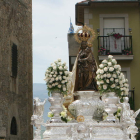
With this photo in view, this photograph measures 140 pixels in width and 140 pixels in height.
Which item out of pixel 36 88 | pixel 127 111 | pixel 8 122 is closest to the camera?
pixel 127 111

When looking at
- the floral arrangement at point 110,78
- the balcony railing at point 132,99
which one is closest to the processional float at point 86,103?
the floral arrangement at point 110,78

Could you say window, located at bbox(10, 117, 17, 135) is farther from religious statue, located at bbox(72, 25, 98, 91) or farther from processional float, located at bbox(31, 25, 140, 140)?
religious statue, located at bbox(72, 25, 98, 91)

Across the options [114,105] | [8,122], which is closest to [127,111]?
[114,105]

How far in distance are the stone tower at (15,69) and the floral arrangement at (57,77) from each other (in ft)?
28.5

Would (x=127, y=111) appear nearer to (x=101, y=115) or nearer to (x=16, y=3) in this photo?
(x=101, y=115)

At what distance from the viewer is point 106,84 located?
14938 mm

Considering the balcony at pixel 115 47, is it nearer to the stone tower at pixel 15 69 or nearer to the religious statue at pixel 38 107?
the stone tower at pixel 15 69

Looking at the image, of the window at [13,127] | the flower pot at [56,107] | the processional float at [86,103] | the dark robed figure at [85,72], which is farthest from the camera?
the window at [13,127]

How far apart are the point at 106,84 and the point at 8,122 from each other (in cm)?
1051

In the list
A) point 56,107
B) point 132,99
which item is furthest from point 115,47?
point 56,107

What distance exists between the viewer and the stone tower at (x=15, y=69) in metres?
24.3

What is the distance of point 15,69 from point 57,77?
11369 mm

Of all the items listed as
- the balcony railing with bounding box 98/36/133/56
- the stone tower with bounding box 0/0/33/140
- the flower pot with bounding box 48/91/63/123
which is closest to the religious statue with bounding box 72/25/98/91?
the flower pot with bounding box 48/91/63/123

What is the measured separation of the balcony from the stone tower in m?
4.31
